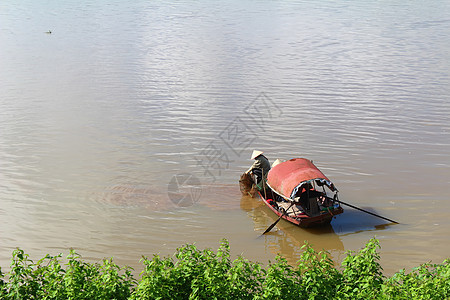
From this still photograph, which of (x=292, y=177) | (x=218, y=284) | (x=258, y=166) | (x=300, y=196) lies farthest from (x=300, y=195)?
(x=218, y=284)

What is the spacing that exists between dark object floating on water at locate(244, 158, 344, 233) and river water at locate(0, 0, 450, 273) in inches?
13.9

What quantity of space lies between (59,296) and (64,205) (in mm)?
5560

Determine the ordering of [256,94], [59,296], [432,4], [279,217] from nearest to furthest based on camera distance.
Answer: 1. [59,296]
2. [279,217]
3. [256,94]
4. [432,4]

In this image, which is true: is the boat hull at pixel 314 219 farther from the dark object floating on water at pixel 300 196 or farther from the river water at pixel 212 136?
the river water at pixel 212 136

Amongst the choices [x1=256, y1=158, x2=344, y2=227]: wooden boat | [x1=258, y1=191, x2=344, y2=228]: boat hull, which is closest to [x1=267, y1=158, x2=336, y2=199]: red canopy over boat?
[x1=256, y1=158, x2=344, y2=227]: wooden boat

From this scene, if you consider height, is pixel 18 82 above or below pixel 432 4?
below

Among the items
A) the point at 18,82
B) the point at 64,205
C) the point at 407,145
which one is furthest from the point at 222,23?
the point at 64,205

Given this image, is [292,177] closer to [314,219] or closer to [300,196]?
[300,196]

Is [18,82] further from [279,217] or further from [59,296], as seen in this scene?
[59,296]

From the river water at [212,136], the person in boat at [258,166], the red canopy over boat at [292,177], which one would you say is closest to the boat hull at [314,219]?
the river water at [212,136]

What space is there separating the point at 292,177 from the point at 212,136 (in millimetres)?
5486

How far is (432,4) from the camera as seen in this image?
4053 cm

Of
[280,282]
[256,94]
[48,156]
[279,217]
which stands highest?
[256,94]

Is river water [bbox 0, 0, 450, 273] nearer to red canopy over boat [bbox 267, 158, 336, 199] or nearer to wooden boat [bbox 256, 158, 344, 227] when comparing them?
wooden boat [bbox 256, 158, 344, 227]
